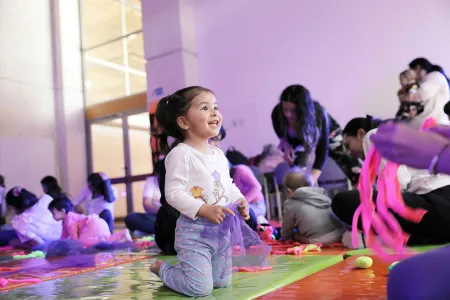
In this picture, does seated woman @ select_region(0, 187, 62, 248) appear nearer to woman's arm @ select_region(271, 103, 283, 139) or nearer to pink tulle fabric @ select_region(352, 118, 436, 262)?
woman's arm @ select_region(271, 103, 283, 139)

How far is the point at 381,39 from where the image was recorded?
5.95 m

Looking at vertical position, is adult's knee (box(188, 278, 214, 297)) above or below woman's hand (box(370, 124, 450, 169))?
below

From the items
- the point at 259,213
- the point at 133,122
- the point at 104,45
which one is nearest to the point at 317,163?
the point at 259,213

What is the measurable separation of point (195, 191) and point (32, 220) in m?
3.48

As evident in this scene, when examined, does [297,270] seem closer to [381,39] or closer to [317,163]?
[317,163]

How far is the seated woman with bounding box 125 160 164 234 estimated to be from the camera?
197 inches

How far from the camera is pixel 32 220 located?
4.69 meters

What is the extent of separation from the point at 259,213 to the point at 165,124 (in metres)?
2.29

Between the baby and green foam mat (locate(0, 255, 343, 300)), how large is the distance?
101 inches

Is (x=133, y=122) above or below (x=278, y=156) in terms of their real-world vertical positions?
above

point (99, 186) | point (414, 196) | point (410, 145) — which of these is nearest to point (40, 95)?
point (99, 186)

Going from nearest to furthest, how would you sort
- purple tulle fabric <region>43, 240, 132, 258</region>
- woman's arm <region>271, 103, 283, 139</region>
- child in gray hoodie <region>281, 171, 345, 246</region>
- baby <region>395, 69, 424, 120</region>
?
child in gray hoodie <region>281, 171, 345, 246</region>
purple tulle fabric <region>43, 240, 132, 258</region>
woman's arm <region>271, 103, 283, 139</region>
baby <region>395, 69, 424, 120</region>

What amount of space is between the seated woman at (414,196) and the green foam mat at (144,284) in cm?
59

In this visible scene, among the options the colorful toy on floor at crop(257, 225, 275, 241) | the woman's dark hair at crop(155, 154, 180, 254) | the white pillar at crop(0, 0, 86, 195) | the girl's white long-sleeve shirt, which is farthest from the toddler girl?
the white pillar at crop(0, 0, 86, 195)
